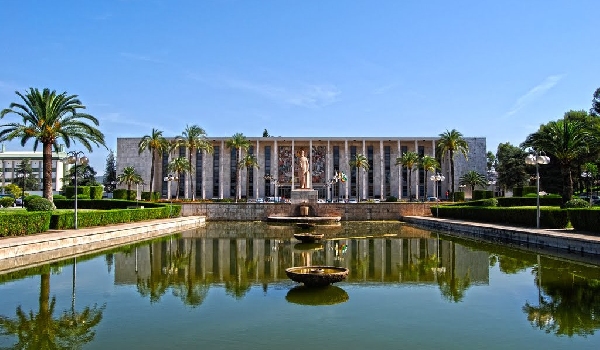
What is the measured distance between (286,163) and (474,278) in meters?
67.5

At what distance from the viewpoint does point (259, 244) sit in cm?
2455

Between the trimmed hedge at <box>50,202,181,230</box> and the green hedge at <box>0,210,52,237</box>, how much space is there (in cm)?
157

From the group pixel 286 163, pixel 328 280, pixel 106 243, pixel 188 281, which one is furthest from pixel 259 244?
pixel 286 163

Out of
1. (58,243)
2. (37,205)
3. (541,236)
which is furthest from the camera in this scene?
(37,205)

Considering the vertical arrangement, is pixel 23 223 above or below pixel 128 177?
below

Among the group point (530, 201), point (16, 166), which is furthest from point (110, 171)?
point (530, 201)

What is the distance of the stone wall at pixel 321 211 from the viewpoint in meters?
47.8

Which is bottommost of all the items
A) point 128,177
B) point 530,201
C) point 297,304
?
point 297,304

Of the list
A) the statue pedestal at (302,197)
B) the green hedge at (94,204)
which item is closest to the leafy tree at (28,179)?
the green hedge at (94,204)

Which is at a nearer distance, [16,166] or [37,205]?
[37,205]

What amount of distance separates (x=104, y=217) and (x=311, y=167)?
52698mm

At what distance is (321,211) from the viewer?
4753 cm

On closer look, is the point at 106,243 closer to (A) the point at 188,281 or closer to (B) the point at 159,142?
(A) the point at 188,281

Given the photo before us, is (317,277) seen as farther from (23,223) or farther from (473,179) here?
(473,179)
